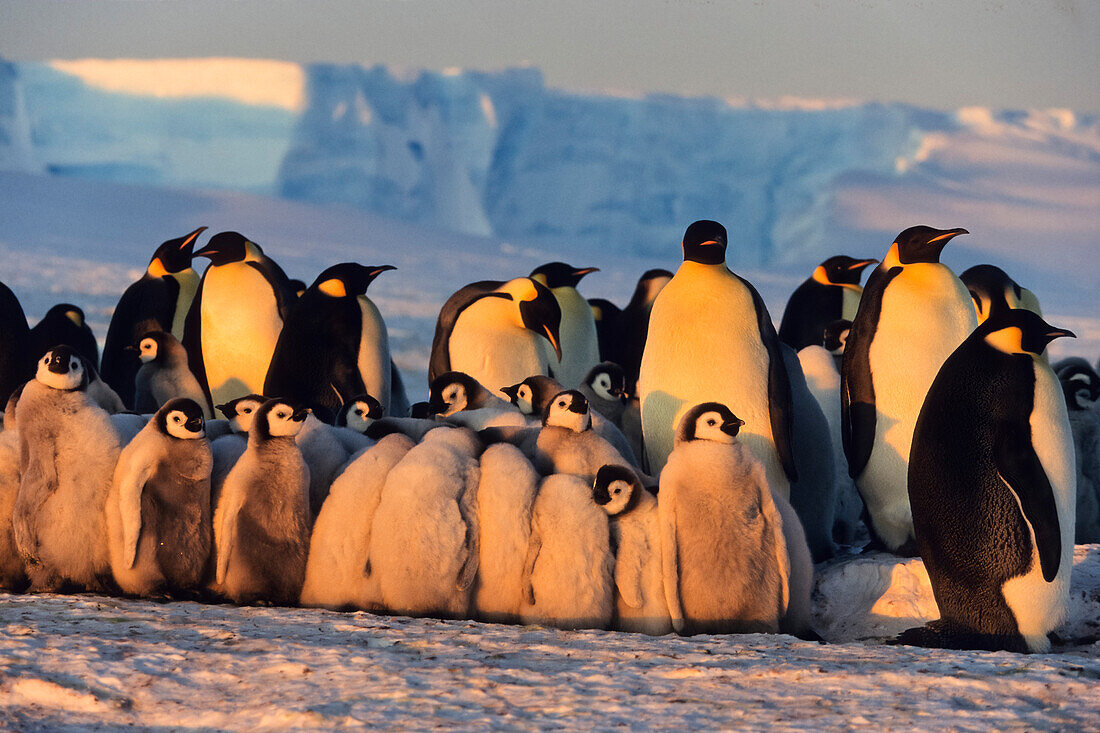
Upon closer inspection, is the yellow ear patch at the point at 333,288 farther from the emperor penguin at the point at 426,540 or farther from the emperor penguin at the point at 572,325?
the emperor penguin at the point at 426,540

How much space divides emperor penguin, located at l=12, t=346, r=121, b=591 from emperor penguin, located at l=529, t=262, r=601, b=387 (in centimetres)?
371

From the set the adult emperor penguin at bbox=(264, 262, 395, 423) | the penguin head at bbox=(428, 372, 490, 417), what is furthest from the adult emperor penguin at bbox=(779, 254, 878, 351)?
the penguin head at bbox=(428, 372, 490, 417)

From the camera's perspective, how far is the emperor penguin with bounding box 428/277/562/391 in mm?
6266

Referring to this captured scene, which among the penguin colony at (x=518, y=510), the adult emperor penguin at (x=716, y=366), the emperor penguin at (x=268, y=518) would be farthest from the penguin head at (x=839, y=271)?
the emperor penguin at (x=268, y=518)

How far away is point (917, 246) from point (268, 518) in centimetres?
289

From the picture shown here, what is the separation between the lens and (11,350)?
6.55 m

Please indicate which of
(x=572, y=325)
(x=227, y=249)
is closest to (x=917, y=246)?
(x=572, y=325)

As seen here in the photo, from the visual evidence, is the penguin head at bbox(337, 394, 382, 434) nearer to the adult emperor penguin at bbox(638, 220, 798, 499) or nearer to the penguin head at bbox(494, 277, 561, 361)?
the adult emperor penguin at bbox(638, 220, 798, 499)

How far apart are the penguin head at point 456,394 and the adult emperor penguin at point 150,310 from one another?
9.18 feet

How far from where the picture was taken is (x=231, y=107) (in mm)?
28297

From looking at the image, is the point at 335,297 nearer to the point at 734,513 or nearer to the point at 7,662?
the point at 734,513

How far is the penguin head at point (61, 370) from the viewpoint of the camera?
3746 mm

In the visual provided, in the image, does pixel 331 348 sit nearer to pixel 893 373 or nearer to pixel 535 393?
pixel 535 393

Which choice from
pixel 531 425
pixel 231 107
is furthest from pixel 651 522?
pixel 231 107
